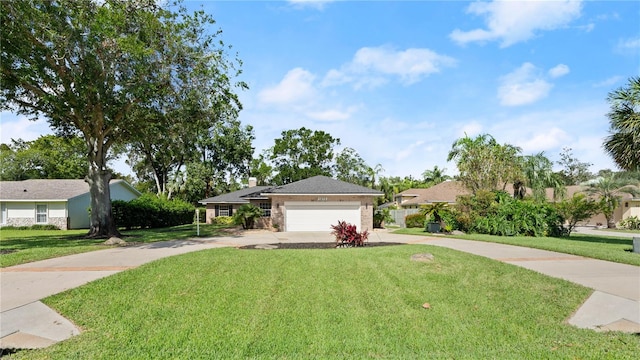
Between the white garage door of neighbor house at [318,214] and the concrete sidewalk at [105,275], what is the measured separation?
11542 mm

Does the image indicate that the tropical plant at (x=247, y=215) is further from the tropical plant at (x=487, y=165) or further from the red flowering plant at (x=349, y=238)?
the tropical plant at (x=487, y=165)

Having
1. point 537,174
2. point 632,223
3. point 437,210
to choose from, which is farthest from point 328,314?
point 632,223

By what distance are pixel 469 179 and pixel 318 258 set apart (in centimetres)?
2034

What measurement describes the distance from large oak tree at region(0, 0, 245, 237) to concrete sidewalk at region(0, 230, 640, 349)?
23.8ft

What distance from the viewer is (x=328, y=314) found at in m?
5.90

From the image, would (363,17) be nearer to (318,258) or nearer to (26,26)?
(318,258)

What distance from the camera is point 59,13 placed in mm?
13234

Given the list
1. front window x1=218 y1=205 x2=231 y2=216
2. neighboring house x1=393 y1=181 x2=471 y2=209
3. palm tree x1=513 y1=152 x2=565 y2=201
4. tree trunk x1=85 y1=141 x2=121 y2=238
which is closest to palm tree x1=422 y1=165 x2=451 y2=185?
neighboring house x1=393 y1=181 x2=471 y2=209

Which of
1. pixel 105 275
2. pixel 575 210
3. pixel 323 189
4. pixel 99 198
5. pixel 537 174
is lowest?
pixel 105 275

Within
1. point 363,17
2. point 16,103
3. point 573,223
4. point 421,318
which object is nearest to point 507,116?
point 573,223

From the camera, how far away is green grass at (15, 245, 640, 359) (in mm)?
4730

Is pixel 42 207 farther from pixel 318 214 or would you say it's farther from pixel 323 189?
pixel 323 189

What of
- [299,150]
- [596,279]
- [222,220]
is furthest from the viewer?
[299,150]

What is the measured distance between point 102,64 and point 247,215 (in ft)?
40.6
